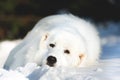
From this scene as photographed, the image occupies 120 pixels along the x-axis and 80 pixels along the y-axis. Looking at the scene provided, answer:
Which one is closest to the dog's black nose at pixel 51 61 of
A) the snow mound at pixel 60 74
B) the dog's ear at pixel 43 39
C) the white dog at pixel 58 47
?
the white dog at pixel 58 47

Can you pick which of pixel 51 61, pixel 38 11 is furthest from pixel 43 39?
pixel 38 11

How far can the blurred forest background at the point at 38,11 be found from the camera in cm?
1587

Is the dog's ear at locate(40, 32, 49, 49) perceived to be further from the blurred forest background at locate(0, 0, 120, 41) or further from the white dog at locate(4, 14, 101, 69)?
the blurred forest background at locate(0, 0, 120, 41)

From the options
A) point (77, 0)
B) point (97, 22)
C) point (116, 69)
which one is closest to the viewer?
point (116, 69)

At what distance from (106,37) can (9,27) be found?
4173 mm

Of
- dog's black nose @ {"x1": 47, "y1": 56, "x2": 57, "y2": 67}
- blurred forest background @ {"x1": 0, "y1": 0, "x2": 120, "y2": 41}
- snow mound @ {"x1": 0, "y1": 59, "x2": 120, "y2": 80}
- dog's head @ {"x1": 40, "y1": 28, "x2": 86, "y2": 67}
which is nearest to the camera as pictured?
snow mound @ {"x1": 0, "y1": 59, "x2": 120, "y2": 80}

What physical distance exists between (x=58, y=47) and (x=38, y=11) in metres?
9.38

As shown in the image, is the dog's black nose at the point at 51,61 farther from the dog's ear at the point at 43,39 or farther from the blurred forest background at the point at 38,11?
the blurred forest background at the point at 38,11

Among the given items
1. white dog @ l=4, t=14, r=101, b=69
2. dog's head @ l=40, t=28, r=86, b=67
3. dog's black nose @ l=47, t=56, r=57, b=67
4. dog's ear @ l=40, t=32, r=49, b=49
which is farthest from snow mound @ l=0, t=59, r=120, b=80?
dog's ear @ l=40, t=32, r=49, b=49

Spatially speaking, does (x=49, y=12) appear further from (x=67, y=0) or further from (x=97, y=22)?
(x=97, y=22)

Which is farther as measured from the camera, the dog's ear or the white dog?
the dog's ear

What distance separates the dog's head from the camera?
763 cm

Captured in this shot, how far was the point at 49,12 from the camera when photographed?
56.2ft

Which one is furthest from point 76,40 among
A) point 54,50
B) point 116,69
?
point 116,69
